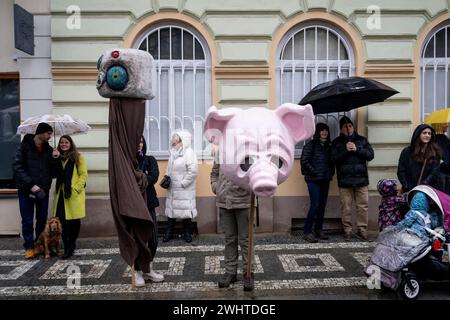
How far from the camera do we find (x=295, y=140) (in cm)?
397

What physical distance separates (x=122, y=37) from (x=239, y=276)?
4.56 m

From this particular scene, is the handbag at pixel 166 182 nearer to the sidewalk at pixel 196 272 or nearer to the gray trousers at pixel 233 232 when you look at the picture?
the sidewalk at pixel 196 272

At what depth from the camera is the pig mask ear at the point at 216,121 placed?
12.9 feet

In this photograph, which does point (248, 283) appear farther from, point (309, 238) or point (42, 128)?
point (42, 128)

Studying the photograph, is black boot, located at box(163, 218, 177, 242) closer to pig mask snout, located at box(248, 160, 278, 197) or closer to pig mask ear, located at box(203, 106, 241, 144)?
pig mask ear, located at box(203, 106, 241, 144)

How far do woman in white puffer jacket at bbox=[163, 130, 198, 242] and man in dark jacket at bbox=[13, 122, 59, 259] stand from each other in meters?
1.84

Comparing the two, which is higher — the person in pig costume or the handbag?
the person in pig costume

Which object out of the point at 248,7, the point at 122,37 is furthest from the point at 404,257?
the point at 122,37

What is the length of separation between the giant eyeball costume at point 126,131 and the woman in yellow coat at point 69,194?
186cm

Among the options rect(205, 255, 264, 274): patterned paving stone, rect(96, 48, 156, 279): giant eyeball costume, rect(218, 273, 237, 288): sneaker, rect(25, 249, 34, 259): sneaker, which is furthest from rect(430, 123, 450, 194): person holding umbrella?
rect(25, 249, 34, 259): sneaker

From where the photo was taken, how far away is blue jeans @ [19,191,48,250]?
21.7ft

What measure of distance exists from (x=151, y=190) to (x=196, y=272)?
1.29 meters

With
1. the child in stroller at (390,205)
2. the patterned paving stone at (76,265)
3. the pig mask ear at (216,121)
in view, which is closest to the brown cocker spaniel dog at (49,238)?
the patterned paving stone at (76,265)

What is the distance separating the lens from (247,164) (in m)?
3.77
